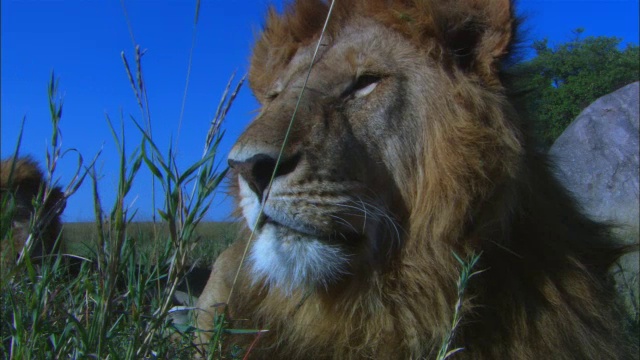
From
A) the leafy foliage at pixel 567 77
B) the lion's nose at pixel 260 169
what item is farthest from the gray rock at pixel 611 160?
the lion's nose at pixel 260 169

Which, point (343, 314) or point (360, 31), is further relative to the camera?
point (360, 31)

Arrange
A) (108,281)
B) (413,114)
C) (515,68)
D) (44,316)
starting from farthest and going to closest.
A: (515,68) → (413,114) → (44,316) → (108,281)

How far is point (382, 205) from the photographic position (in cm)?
268

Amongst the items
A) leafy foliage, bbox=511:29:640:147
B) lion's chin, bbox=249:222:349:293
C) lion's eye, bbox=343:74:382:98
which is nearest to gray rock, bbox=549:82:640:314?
leafy foliage, bbox=511:29:640:147

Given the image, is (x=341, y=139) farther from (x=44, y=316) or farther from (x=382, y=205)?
(x=44, y=316)

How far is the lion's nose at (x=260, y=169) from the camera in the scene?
2307 millimetres

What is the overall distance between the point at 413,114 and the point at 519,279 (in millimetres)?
817

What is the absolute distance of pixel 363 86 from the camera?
2939 mm

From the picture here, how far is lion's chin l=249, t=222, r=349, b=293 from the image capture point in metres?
2.46

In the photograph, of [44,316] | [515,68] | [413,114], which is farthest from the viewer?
[515,68]

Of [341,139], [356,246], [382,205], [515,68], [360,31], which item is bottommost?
[356,246]

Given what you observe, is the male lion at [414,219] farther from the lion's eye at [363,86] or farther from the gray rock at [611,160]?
the gray rock at [611,160]

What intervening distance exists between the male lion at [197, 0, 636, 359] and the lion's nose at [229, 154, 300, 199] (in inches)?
0.5

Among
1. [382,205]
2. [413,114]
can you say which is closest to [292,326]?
[382,205]
